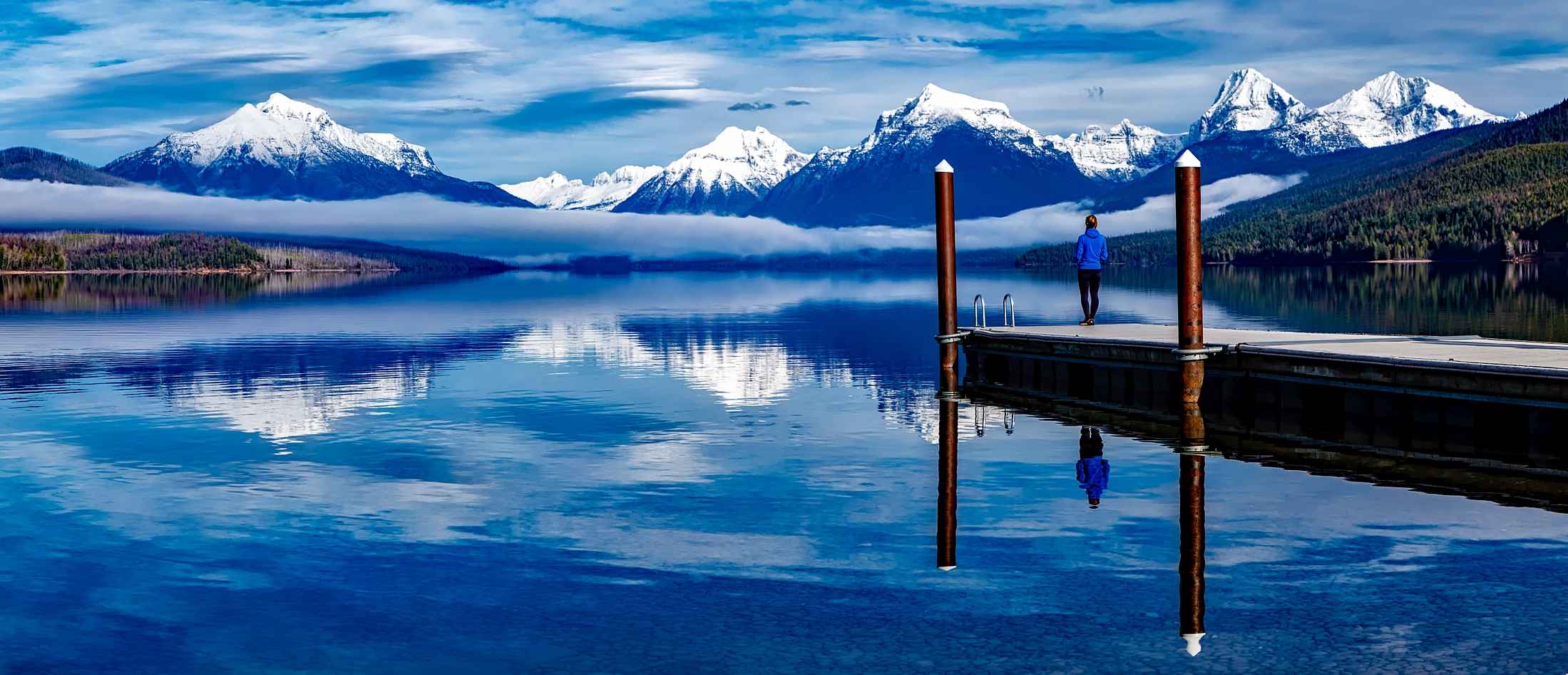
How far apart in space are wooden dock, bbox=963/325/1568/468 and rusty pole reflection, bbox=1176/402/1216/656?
181 cm

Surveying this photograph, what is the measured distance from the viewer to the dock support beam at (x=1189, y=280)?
3312 centimetres

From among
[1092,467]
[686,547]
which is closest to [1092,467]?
[1092,467]

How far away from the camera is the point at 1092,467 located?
1167 inches

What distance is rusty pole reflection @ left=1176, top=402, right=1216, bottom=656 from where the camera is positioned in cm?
1723

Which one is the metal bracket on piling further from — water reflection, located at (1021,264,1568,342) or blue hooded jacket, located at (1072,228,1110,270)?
water reflection, located at (1021,264,1568,342)

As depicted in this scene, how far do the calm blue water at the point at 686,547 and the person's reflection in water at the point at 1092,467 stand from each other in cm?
33

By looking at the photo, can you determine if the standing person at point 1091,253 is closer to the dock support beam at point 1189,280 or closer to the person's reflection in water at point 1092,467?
the dock support beam at point 1189,280

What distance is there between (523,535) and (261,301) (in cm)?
13732

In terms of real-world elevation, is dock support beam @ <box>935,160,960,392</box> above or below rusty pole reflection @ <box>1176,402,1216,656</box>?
above

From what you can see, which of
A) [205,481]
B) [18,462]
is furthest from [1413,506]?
[18,462]

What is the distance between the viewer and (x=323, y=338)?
79625 mm

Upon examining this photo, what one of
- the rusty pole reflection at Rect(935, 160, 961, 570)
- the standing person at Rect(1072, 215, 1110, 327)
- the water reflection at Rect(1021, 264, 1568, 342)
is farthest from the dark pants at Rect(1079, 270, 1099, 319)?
the water reflection at Rect(1021, 264, 1568, 342)

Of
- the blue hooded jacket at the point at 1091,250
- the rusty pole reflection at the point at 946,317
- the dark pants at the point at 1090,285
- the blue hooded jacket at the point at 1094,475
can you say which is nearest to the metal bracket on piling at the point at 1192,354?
the blue hooded jacket at the point at 1094,475

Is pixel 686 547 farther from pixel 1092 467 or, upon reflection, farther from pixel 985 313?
pixel 985 313
